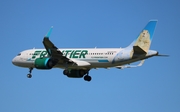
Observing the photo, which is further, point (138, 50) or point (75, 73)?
point (75, 73)

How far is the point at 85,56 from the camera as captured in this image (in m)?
74.7

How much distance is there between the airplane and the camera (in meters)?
70.8

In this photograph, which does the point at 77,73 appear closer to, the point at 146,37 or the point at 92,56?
the point at 92,56

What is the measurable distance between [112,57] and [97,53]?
8.45 ft

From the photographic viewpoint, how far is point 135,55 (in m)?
70.2

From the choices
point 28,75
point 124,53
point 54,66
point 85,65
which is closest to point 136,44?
point 124,53

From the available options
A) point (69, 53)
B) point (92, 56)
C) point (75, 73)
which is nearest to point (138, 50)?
point (92, 56)

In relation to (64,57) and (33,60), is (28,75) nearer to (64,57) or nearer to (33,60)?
(33,60)

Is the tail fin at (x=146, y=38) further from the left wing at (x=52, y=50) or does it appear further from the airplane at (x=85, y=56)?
the left wing at (x=52, y=50)

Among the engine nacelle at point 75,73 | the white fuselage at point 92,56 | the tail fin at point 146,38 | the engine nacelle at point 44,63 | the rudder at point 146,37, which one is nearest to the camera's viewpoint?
Result: the tail fin at point 146,38

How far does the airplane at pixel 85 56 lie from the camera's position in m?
70.8

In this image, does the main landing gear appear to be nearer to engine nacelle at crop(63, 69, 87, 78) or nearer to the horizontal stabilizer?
engine nacelle at crop(63, 69, 87, 78)

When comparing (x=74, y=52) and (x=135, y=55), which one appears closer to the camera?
(x=135, y=55)

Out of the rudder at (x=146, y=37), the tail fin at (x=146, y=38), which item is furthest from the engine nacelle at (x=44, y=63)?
the rudder at (x=146, y=37)
